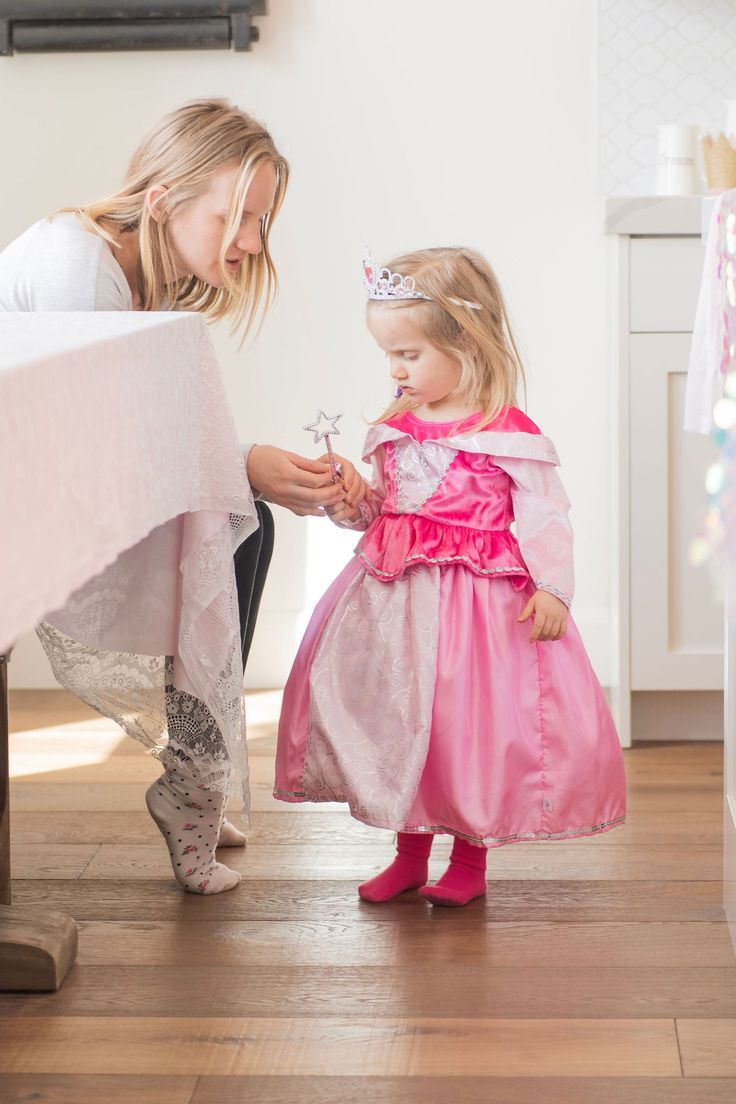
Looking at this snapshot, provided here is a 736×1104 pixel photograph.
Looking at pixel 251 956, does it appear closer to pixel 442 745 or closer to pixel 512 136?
pixel 442 745

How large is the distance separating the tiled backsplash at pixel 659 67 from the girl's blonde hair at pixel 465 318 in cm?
117

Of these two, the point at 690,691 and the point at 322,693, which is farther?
the point at 690,691

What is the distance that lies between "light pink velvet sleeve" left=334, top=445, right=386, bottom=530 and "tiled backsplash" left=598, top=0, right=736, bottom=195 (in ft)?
4.19

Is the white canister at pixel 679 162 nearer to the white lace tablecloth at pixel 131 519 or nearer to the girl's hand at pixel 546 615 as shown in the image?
the girl's hand at pixel 546 615

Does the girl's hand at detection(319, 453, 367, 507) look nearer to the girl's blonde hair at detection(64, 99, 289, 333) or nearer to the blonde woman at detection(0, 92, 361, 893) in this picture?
the blonde woman at detection(0, 92, 361, 893)

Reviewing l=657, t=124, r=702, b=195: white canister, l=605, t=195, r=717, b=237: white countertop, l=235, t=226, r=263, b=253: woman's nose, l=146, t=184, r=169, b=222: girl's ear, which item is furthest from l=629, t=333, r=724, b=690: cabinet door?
l=146, t=184, r=169, b=222: girl's ear

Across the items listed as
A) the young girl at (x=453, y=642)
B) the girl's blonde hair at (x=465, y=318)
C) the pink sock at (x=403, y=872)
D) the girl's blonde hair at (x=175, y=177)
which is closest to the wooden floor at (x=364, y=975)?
the pink sock at (x=403, y=872)

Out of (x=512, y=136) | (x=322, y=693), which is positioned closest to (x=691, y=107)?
(x=512, y=136)

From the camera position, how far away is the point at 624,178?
2.64m

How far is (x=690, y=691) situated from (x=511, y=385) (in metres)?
1.00

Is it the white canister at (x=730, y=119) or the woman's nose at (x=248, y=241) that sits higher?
the white canister at (x=730, y=119)

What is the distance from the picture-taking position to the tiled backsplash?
8.60 ft

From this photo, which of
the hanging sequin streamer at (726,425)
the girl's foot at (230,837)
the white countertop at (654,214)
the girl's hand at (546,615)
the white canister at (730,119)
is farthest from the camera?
the white canister at (730,119)

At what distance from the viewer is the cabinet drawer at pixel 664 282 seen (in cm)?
225
